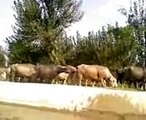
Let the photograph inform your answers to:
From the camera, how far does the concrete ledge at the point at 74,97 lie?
1.39 meters

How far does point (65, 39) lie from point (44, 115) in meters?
22.8

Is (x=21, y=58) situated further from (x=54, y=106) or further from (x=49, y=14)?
(x=54, y=106)

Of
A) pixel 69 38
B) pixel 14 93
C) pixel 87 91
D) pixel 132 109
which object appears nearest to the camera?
pixel 132 109

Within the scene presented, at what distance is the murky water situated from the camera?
141 centimetres

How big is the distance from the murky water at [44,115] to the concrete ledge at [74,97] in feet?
0.05

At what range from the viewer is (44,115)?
5.17 ft

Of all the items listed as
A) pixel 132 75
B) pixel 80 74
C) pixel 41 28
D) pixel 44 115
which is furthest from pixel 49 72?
pixel 44 115

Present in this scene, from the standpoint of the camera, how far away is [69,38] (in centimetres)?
2417

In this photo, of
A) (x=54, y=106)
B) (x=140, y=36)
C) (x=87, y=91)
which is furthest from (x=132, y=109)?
(x=140, y=36)

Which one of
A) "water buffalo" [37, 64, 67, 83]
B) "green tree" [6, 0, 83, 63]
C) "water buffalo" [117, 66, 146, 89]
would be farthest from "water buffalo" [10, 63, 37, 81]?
"green tree" [6, 0, 83, 63]

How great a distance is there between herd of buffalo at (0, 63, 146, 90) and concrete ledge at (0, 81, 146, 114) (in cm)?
1250

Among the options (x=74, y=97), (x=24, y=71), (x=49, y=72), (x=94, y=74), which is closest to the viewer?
(x=74, y=97)

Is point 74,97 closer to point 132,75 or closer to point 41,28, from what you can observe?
point 132,75

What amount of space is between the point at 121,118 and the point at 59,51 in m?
22.0
